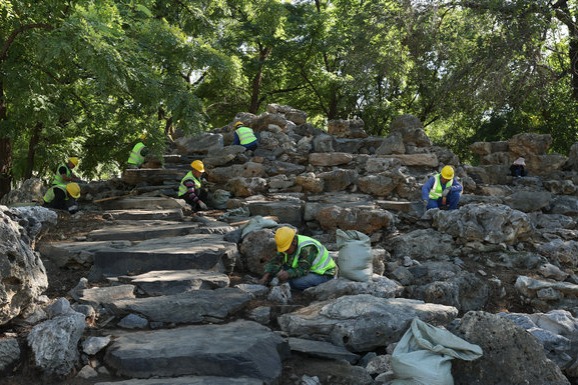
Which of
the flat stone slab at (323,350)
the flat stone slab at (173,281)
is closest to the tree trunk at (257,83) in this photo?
the flat stone slab at (173,281)

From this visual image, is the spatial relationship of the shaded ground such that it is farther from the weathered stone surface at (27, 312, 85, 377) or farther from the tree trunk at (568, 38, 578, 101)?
the tree trunk at (568, 38, 578, 101)

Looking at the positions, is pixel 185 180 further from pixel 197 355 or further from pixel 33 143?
pixel 197 355

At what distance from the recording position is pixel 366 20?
45.3 ft

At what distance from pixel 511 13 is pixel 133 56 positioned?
7.96 metres

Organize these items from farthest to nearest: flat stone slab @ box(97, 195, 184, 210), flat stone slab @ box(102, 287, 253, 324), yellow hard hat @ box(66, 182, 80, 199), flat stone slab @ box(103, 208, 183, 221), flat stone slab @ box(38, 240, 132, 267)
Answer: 1. yellow hard hat @ box(66, 182, 80, 199)
2. flat stone slab @ box(97, 195, 184, 210)
3. flat stone slab @ box(103, 208, 183, 221)
4. flat stone slab @ box(38, 240, 132, 267)
5. flat stone slab @ box(102, 287, 253, 324)

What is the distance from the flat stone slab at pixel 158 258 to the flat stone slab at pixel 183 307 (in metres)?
1.12

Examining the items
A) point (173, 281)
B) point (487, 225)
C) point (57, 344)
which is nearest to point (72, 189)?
point (173, 281)

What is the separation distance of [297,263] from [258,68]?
1420 cm

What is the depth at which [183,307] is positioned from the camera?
5316 mm

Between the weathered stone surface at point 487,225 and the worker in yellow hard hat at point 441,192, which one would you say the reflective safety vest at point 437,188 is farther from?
the weathered stone surface at point 487,225

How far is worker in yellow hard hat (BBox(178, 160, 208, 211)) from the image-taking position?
37.2 ft

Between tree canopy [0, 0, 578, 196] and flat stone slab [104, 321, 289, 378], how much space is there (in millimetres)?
4191

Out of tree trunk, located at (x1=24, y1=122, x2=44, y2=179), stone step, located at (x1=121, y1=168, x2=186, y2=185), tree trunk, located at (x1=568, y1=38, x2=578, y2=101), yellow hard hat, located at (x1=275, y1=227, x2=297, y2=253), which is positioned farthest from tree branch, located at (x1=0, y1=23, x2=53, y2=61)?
tree trunk, located at (x1=568, y1=38, x2=578, y2=101)

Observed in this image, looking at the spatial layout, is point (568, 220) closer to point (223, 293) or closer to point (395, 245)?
point (395, 245)
